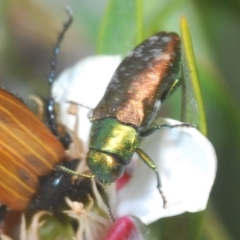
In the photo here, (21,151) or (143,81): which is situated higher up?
(143,81)

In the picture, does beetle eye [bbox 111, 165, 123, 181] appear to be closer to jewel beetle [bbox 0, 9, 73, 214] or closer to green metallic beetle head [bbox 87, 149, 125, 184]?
green metallic beetle head [bbox 87, 149, 125, 184]

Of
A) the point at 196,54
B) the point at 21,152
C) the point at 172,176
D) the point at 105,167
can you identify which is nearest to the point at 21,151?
the point at 21,152

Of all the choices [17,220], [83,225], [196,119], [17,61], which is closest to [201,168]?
[196,119]

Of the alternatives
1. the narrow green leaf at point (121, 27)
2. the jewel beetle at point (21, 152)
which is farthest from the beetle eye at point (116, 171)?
the narrow green leaf at point (121, 27)

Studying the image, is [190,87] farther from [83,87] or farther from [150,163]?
[83,87]

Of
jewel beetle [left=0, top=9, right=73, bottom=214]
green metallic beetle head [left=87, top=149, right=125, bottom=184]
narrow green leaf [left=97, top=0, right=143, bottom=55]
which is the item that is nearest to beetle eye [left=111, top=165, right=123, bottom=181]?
green metallic beetle head [left=87, top=149, right=125, bottom=184]

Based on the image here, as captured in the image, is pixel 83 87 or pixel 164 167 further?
pixel 83 87

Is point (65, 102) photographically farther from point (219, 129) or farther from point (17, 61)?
point (17, 61)
